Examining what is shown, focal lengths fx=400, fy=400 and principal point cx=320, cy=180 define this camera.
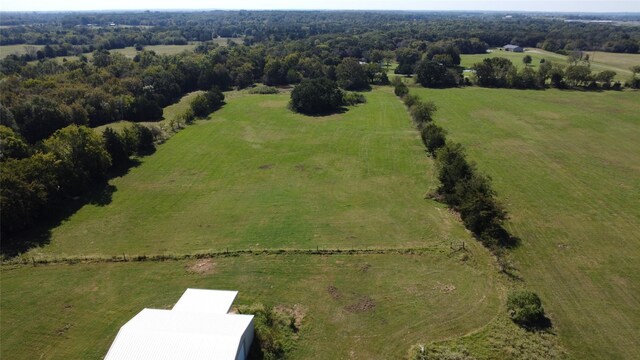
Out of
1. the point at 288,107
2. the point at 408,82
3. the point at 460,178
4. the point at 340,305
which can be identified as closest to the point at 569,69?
the point at 408,82

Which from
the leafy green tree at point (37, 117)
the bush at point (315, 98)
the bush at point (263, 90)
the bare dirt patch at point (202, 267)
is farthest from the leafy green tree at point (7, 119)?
the bush at point (263, 90)

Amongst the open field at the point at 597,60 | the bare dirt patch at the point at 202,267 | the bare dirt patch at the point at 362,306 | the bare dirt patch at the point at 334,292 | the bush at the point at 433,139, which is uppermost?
the open field at the point at 597,60

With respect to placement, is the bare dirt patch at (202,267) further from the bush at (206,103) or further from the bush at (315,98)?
the bush at (315,98)

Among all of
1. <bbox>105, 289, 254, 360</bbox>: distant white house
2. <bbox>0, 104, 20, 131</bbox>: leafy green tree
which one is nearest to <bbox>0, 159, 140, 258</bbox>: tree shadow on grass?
<bbox>0, 104, 20, 131</bbox>: leafy green tree

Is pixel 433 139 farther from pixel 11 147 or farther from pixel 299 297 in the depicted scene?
pixel 11 147

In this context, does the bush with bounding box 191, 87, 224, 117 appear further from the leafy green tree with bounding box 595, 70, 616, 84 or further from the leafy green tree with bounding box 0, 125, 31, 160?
the leafy green tree with bounding box 595, 70, 616, 84

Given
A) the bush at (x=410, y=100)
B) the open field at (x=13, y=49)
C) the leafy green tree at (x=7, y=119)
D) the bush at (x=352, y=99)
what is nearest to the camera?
the leafy green tree at (x=7, y=119)
